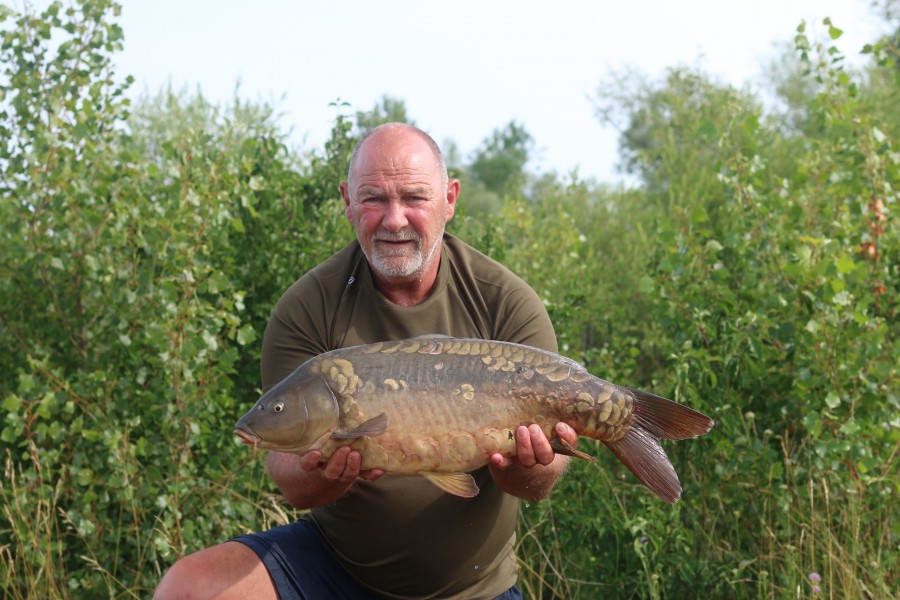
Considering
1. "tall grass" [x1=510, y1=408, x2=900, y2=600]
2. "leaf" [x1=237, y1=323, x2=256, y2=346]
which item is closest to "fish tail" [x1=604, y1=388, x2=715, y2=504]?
"tall grass" [x1=510, y1=408, x2=900, y2=600]

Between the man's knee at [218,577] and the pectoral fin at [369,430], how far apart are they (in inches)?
26.0

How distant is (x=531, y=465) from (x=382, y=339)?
2.06ft

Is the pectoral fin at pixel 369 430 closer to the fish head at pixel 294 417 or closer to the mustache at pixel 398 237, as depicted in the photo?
the fish head at pixel 294 417

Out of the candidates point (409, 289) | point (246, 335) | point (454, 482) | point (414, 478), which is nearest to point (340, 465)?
point (454, 482)

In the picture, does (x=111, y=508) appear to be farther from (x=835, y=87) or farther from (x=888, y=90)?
(x=888, y=90)

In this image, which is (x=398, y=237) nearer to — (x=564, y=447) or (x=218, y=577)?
(x=564, y=447)

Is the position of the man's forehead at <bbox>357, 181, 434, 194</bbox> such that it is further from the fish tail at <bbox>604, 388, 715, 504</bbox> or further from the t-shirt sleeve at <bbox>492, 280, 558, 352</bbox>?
the fish tail at <bbox>604, 388, 715, 504</bbox>

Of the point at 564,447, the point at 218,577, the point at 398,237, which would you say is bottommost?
the point at 218,577

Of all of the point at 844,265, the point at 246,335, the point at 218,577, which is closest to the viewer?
the point at 218,577

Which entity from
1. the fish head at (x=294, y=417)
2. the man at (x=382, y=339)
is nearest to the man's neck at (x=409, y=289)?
the man at (x=382, y=339)

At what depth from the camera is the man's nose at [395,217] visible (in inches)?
117

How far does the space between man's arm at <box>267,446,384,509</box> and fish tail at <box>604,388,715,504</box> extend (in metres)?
0.59

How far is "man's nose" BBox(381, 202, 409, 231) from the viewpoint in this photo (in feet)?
9.77

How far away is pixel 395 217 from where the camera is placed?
9.78 ft
